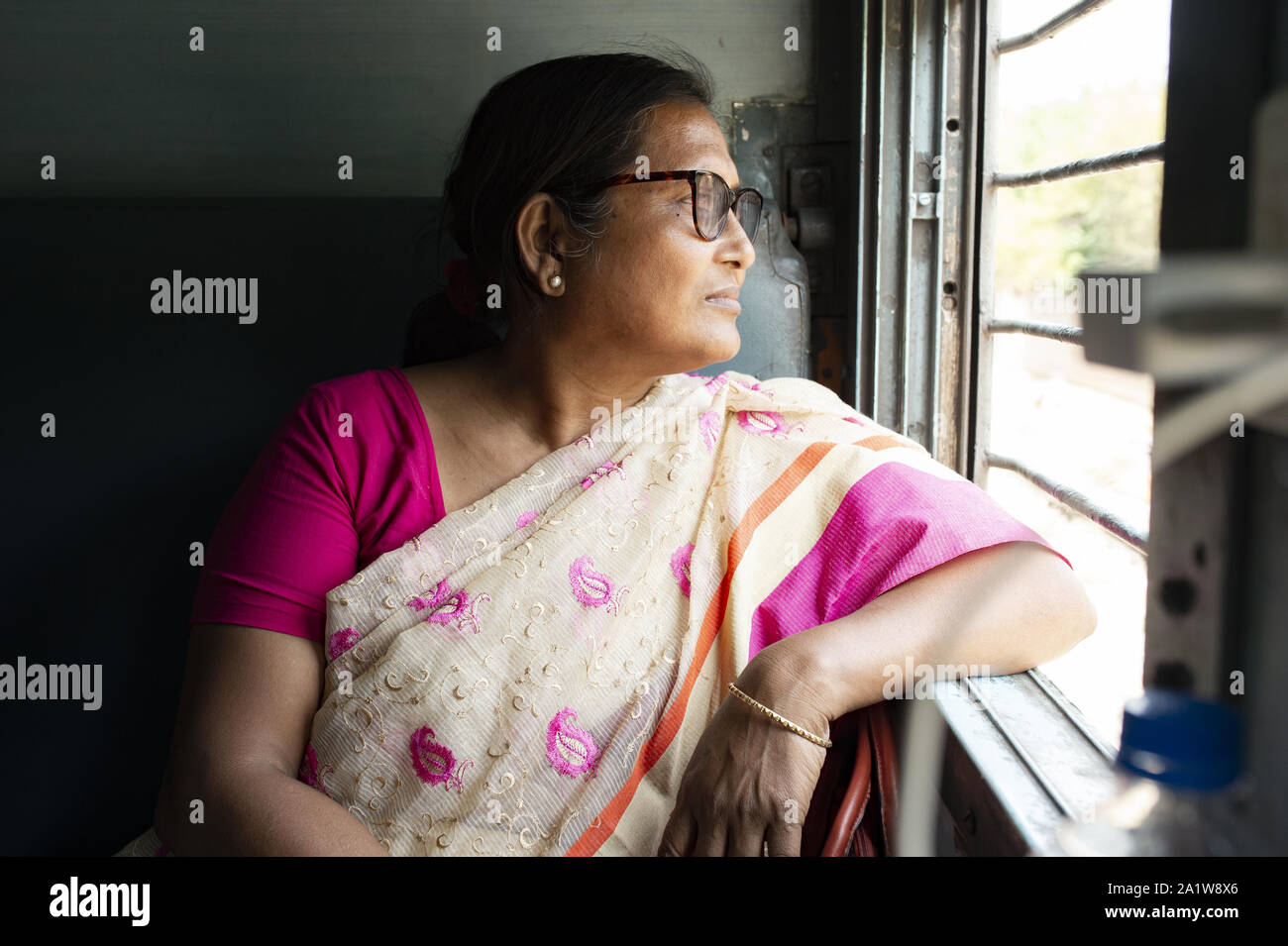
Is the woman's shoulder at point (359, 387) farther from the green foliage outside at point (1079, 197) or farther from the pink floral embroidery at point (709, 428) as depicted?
the green foliage outside at point (1079, 197)

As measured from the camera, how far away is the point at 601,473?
1.37 metres

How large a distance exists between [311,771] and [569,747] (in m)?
0.33

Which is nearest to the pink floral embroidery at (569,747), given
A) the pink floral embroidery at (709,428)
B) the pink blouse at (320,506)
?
the pink blouse at (320,506)

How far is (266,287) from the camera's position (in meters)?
1.82

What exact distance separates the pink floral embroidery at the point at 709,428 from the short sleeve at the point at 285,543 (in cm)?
51

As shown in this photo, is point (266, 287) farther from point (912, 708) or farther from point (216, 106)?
point (912, 708)

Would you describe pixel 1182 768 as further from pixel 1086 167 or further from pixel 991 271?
pixel 991 271

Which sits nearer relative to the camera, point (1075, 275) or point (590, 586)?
point (1075, 275)

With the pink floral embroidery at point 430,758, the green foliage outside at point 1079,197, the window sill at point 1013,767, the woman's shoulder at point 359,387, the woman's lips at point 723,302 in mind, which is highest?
the green foliage outside at point 1079,197

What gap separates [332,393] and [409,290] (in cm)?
53

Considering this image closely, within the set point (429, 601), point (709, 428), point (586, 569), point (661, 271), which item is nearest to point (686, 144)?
point (661, 271)

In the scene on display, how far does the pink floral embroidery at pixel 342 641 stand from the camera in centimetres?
123

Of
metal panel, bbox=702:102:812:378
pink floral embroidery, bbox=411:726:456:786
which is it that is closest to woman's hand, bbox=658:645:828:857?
pink floral embroidery, bbox=411:726:456:786

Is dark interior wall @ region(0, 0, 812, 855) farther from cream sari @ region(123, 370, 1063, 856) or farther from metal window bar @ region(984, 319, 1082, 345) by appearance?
cream sari @ region(123, 370, 1063, 856)
